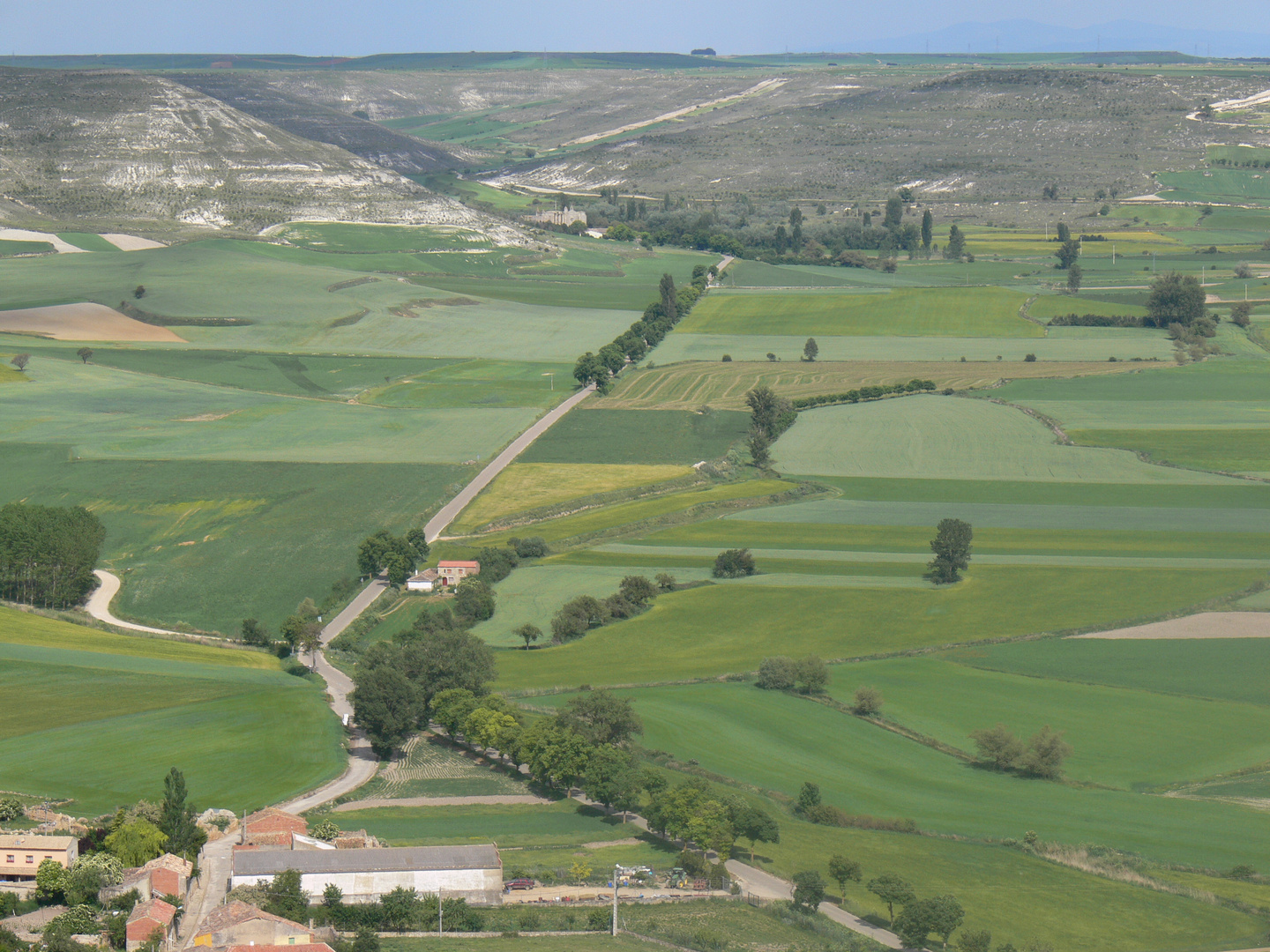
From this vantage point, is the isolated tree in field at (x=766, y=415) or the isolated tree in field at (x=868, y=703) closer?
the isolated tree in field at (x=868, y=703)

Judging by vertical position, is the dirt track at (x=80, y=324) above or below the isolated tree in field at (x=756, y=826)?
above

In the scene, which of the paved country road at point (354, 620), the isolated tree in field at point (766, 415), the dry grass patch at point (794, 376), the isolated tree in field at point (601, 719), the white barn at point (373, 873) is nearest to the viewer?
the white barn at point (373, 873)

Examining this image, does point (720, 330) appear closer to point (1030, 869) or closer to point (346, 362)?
point (346, 362)

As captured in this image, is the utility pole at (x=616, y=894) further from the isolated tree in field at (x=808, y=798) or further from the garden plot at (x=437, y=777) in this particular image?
the garden plot at (x=437, y=777)

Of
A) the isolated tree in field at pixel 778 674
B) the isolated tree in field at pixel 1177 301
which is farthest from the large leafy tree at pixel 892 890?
the isolated tree in field at pixel 1177 301

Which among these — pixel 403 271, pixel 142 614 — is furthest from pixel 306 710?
pixel 403 271

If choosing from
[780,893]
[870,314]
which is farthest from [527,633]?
[870,314]

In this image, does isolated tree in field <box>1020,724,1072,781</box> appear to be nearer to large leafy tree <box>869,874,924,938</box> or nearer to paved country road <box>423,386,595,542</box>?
large leafy tree <box>869,874,924,938</box>
